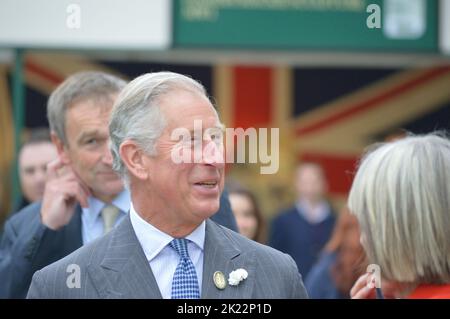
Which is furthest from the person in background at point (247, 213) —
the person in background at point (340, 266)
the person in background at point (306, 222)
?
the person in background at point (306, 222)

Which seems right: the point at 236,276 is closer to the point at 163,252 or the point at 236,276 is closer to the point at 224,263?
the point at 224,263

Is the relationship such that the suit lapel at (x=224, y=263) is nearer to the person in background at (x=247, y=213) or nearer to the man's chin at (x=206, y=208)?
the man's chin at (x=206, y=208)

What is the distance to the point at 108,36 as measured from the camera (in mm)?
5914

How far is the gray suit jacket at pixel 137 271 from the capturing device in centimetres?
255

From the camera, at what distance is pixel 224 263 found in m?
2.65

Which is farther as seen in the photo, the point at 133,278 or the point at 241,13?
the point at 241,13

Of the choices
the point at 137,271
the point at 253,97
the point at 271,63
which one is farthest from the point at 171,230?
the point at 253,97

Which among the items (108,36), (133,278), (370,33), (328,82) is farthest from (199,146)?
(328,82)

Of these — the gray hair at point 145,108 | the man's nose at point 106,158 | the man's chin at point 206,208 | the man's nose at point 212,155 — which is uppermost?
the gray hair at point 145,108

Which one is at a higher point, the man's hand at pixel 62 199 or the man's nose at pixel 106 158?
the man's nose at pixel 106 158

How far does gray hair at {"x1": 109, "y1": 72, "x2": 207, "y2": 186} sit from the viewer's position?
8.75 feet

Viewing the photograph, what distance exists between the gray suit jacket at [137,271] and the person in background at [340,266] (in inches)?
73.4

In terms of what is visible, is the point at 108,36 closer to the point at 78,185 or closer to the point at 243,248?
the point at 78,185
